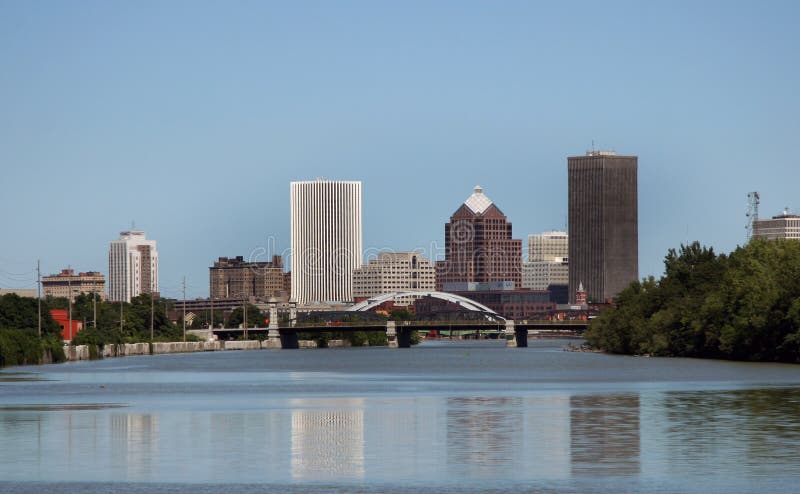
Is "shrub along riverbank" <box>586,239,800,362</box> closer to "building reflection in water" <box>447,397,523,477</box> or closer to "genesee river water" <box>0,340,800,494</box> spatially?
"genesee river water" <box>0,340,800,494</box>

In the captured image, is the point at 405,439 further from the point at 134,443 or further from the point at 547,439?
the point at 134,443

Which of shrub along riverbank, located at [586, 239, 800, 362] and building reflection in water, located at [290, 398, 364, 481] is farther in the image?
shrub along riverbank, located at [586, 239, 800, 362]

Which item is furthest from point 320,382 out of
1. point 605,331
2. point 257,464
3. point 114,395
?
point 605,331

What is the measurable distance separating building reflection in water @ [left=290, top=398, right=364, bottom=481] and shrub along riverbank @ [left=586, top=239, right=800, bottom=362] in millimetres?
65455

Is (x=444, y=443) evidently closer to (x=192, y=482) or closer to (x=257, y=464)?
(x=257, y=464)

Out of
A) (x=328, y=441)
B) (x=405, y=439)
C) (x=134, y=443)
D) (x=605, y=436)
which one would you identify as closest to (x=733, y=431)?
(x=605, y=436)

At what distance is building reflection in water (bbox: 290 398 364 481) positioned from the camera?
1542 inches

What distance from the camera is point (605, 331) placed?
195250mm

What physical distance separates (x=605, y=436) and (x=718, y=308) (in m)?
94.7

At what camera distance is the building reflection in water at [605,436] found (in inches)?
1556

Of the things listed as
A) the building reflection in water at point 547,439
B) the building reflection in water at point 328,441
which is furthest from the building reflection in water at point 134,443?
the building reflection in water at point 547,439

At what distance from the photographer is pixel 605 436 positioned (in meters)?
48.3

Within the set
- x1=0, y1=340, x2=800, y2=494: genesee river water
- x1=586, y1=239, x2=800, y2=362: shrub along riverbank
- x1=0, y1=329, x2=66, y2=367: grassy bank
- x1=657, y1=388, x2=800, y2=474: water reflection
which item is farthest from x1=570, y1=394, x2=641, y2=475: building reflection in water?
x1=0, y1=329, x2=66, y2=367: grassy bank

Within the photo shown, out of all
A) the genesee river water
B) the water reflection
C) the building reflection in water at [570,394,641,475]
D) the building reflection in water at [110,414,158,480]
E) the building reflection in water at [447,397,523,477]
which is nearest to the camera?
the genesee river water
